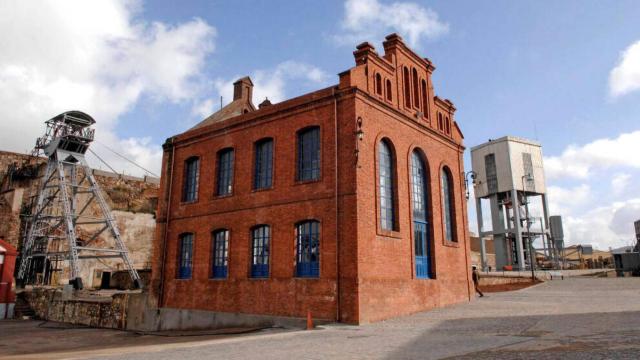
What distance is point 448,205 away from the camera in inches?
739

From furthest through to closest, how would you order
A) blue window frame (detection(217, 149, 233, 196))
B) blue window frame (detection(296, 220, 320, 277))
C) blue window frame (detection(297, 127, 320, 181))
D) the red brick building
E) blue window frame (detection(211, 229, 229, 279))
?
1. blue window frame (detection(217, 149, 233, 196))
2. blue window frame (detection(211, 229, 229, 279))
3. blue window frame (detection(297, 127, 320, 181))
4. blue window frame (detection(296, 220, 320, 277))
5. the red brick building

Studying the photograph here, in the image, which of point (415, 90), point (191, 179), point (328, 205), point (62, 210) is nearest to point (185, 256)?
point (191, 179)

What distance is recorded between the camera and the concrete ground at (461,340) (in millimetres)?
7035

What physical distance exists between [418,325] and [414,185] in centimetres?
619

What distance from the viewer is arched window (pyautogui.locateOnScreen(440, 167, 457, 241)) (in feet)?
59.4

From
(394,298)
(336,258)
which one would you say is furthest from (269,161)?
(394,298)

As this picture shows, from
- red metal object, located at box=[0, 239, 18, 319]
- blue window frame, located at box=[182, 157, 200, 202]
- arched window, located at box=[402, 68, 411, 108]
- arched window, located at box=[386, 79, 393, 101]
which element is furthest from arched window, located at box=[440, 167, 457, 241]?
red metal object, located at box=[0, 239, 18, 319]

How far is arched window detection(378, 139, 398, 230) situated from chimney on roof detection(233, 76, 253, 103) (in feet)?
38.2

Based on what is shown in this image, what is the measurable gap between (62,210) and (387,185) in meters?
26.1

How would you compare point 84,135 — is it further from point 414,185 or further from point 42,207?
point 414,185

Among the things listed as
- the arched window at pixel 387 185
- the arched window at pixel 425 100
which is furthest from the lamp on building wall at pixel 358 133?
the arched window at pixel 425 100

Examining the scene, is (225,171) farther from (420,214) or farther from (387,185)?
(420,214)

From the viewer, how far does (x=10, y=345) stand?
14.9 metres

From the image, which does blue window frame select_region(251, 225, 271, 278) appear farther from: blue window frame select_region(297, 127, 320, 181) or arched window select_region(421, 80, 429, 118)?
arched window select_region(421, 80, 429, 118)
